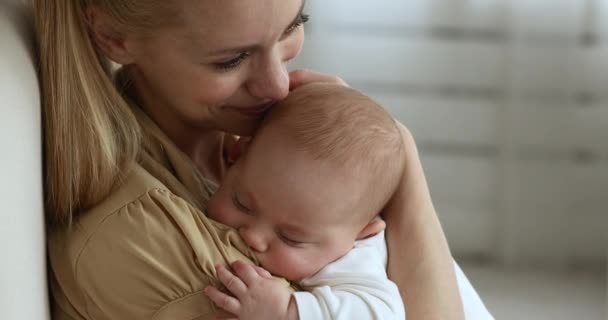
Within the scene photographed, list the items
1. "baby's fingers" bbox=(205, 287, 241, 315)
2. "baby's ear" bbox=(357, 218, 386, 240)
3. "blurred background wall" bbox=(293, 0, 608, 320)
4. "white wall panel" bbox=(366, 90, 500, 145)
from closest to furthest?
"baby's fingers" bbox=(205, 287, 241, 315) < "baby's ear" bbox=(357, 218, 386, 240) < "blurred background wall" bbox=(293, 0, 608, 320) < "white wall panel" bbox=(366, 90, 500, 145)

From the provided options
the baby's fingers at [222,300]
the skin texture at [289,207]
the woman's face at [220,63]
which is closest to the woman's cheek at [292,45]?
the woman's face at [220,63]

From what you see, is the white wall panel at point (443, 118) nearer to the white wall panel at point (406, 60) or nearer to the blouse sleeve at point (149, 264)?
the white wall panel at point (406, 60)

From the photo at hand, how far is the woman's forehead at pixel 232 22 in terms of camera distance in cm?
128

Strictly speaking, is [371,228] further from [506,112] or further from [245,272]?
[506,112]

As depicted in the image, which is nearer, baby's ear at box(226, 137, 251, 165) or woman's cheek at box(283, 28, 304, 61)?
woman's cheek at box(283, 28, 304, 61)

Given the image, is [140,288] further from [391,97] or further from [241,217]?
[391,97]

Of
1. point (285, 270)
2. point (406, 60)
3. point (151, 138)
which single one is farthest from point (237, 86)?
point (406, 60)

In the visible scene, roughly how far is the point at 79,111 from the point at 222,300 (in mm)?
299

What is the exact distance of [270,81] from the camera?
1362mm

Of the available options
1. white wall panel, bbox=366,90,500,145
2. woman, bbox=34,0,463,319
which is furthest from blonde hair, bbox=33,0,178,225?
white wall panel, bbox=366,90,500,145

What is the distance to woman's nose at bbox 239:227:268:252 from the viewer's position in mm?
1266

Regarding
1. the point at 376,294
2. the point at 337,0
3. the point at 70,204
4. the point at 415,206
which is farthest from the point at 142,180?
the point at 337,0

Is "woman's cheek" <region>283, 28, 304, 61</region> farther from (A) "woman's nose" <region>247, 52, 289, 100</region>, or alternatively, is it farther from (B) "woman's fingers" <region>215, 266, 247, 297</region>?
(B) "woman's fingers" <region>215, 266, 247, 297</region>

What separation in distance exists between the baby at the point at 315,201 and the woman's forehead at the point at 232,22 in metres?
0.12
